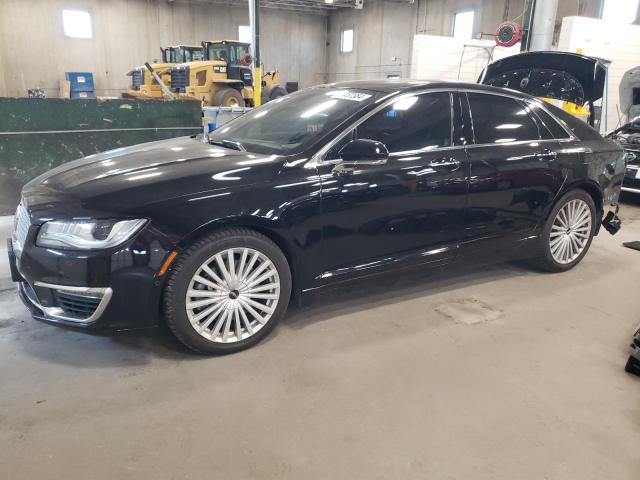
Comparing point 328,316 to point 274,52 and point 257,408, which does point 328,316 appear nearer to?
point 257,408

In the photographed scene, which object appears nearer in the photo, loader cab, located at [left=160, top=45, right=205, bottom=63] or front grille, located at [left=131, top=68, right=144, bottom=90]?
front grille, located at [left=131, top=68, right=144, bottom=90]

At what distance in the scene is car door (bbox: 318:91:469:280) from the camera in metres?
2.73

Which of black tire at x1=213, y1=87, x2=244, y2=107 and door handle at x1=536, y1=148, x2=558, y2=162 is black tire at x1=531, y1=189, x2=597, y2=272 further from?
black tire at x1=213, y1=87, x2=244, y2=107

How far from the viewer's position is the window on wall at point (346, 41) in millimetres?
24219

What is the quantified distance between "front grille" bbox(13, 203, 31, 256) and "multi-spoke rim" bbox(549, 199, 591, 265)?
11.3ft

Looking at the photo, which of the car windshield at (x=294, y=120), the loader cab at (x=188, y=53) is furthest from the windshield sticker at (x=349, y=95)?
the loader cab at (x=188, y=53)

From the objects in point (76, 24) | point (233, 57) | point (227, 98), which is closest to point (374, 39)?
point (233, 57)

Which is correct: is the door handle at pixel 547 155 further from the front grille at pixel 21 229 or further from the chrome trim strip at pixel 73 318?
the front grille at pixel 21 229

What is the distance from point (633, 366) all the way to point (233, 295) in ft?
6.90

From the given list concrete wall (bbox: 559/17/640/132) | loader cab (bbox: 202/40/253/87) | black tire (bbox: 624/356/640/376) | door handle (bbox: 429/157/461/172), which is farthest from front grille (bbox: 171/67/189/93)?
black tire (bbox: 624/356/640/376)

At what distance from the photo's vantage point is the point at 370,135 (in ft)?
9.33

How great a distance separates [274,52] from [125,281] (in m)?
24.2

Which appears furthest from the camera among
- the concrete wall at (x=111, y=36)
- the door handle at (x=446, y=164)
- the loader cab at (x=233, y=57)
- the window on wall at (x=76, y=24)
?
the window on wall at (x=76, y=24)

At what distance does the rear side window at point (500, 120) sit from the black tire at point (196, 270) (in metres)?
1.59
